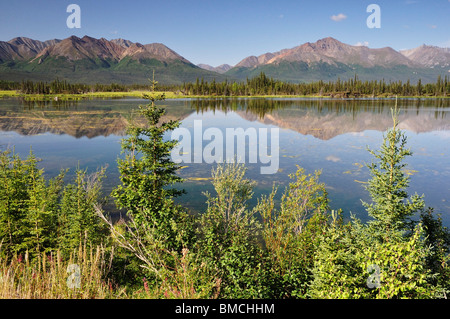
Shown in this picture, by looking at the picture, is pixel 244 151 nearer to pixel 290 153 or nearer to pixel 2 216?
pixel 290 153

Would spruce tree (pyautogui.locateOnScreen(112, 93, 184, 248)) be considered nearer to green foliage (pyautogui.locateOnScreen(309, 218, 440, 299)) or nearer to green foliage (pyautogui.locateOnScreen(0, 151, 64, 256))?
green foliage (pyautogui.locateOnScreen(0, 151, 64, 256))

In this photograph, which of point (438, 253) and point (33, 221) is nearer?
point (438, 253)

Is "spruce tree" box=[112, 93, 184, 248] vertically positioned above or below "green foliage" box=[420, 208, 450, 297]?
above

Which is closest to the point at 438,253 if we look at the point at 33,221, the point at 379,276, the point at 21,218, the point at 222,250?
the point at 379,276

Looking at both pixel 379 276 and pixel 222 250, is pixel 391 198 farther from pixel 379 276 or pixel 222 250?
pixel 222 250

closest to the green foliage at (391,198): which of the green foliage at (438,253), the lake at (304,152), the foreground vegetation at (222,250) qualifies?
the foreground vegetation at (222,250)

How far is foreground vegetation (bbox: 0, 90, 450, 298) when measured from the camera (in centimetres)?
844

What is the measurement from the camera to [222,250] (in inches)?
476

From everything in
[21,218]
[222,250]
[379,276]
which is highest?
[379,276]

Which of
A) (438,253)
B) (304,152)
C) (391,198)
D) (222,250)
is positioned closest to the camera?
(438,253)

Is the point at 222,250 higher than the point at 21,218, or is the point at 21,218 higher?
the point at 222,250

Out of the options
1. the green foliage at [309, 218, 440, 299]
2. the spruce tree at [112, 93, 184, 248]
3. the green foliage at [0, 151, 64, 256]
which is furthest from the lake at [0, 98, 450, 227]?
the green foliage at [309, 218, 440, 299]

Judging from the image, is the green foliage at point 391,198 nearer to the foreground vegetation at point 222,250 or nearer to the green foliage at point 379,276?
the foreground vegetation at point 222,250
